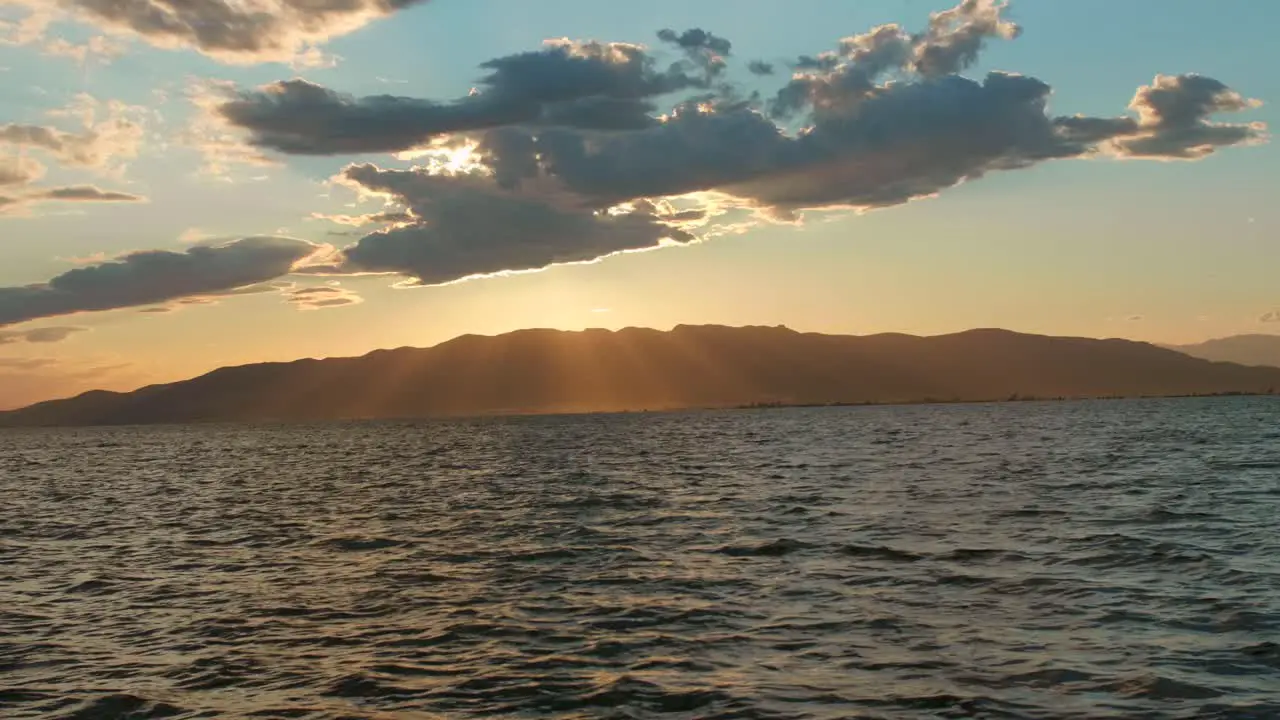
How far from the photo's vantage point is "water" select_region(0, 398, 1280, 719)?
1331 centimetres

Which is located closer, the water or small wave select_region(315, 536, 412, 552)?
the water

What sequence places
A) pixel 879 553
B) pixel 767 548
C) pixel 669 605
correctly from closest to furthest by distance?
pixel 669 605
pixel 879 553
pixel 767 548

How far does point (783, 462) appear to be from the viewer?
2400 inches

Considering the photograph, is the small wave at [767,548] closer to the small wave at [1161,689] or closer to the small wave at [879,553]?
the small wave at [879,553]

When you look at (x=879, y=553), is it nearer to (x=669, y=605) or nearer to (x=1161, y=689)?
(x=669, y=605)

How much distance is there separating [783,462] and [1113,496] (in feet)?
88.8

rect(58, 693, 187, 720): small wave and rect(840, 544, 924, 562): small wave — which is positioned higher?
rect(840, 544, 924, 562): small wave

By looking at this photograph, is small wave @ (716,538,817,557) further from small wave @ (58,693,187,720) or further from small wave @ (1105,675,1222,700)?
small wave @ (58,693,187,720)

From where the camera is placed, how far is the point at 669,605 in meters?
18.8

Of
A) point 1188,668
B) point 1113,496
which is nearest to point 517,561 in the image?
point 1188,668

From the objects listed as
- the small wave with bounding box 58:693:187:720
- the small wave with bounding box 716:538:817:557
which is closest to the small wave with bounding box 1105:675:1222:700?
the small wave with bounding box 716:538:817:557

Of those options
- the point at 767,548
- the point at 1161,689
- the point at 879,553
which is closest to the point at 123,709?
the point at 1161,689

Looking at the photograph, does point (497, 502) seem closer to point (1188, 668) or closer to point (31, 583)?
point (31, 583)

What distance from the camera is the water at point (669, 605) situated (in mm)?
13312
